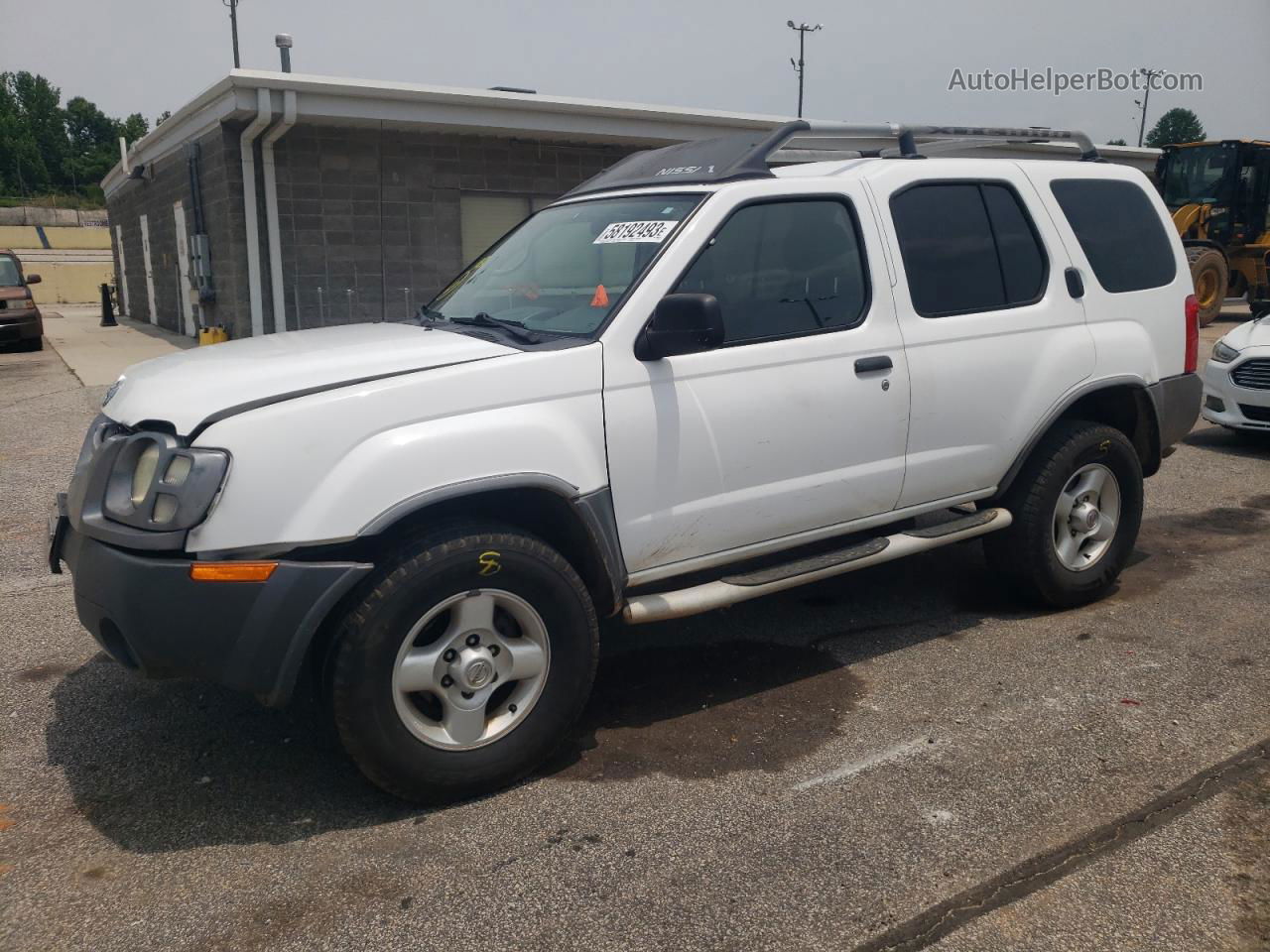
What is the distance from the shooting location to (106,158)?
98.4 meters

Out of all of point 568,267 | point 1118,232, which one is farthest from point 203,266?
point 1118,232

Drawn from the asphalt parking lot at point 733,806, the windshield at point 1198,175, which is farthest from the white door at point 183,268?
the windshield at point 1198,175

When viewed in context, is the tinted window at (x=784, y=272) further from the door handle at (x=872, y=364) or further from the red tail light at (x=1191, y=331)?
the red tail light at (x=1191, y=331)

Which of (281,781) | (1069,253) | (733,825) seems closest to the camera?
(733,825)

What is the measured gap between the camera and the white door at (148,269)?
22734 millimetres

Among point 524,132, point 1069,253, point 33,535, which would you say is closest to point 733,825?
point 1069,253

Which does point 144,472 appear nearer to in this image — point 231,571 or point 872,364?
point 231,571

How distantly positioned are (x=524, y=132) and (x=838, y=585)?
432 inches

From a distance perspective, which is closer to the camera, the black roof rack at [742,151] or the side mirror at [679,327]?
the side mirror at [679,327]

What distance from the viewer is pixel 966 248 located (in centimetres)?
466

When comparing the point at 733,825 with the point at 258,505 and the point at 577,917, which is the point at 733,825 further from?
the point at 258,505

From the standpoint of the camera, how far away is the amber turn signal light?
3008 mm

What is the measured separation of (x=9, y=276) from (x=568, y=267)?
18.1 metres

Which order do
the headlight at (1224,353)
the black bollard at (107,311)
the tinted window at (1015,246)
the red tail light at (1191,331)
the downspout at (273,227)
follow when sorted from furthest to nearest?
the black bollard at (107,311)
the downspout at (273,227)
the headlight at (1224,353)
the red tail light at (1191,331)
the tinted window at (1015,246)
